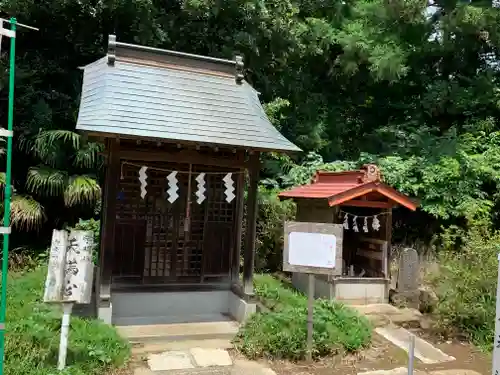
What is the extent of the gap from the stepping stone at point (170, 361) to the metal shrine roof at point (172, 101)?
3.05 meters

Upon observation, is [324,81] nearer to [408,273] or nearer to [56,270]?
[408,273]

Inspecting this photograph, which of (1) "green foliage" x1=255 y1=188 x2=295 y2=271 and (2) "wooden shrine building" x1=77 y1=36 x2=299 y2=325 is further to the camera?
(1) "green foliage" x1=255 y1=188 x2=295 y2=271

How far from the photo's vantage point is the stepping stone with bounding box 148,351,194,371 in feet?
19.6

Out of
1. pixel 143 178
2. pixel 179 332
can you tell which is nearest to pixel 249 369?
pixel 179 332

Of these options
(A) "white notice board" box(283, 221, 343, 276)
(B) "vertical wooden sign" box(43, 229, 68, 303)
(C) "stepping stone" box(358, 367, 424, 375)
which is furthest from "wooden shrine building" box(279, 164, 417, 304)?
(B) "vertical wooden sign" box(43, 229, 68, 303)

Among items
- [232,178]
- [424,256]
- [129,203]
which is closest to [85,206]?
[129,203]

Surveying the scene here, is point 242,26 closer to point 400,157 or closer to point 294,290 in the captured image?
point 400,157

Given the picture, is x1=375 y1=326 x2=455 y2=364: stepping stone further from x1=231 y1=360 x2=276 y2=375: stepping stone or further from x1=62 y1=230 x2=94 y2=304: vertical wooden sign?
x1=62 y1=230 x2=94 y2=304: vertical wooden sign

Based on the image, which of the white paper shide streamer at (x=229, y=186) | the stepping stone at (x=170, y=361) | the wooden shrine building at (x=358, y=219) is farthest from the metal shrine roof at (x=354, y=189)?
the stepping stone at (x=170, y=361)

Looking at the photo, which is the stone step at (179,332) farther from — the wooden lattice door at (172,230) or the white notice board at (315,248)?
the white notice board at (315,248)

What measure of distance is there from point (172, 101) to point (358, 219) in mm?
5127

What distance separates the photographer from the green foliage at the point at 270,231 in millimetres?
12000

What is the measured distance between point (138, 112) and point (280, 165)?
7.59 metres

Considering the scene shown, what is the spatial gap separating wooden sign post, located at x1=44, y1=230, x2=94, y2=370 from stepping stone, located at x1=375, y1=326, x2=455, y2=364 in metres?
4.72
